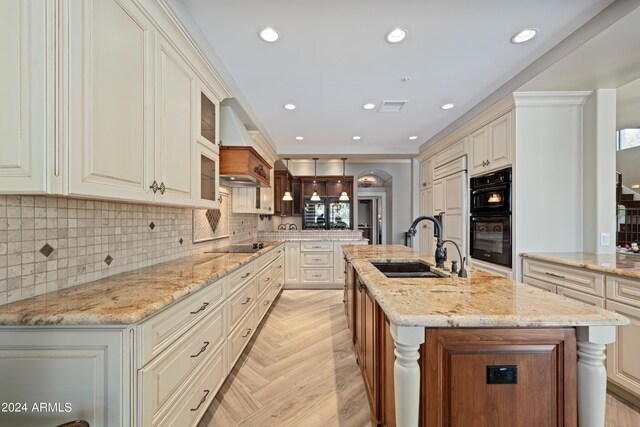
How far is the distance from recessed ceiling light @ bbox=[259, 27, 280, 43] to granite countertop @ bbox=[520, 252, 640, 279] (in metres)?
2.84

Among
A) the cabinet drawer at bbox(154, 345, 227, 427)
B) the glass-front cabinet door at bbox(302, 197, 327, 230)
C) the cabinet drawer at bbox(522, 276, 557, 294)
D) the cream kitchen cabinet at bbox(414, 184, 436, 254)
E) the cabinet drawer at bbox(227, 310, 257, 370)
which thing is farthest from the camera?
the glass-front cabinet door at bbox(302, 197, 327, 230)

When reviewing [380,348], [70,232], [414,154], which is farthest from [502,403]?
[414,154]

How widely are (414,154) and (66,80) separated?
16.7ft

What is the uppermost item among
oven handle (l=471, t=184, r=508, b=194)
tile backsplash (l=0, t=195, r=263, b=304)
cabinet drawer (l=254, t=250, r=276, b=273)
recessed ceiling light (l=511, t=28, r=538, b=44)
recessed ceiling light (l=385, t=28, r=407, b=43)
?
recessed ceiling light (l=511, t=28, r=538, b=44)

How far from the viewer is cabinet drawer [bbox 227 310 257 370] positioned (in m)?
2.04

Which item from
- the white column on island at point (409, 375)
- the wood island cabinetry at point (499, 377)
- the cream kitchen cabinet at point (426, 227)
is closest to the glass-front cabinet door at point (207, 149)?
the white column on island at point (409, 375)

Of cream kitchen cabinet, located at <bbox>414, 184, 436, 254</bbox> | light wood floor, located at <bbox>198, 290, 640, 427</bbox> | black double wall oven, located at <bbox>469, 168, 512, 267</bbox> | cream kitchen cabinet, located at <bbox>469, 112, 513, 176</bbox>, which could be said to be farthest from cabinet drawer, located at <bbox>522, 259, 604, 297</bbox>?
cream kitchen cabinet, located at <bbox>414, 184, 436, 254</bbox>

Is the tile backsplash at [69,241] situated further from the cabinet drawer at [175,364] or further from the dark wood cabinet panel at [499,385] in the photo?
the dark wood cabinet panel at [499,385]

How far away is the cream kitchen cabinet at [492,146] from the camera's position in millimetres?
2848

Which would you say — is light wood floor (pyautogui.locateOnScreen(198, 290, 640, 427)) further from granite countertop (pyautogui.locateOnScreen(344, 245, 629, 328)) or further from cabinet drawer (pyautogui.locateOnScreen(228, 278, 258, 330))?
granite countertop (pyautogui.locateOnScreen(344, 245, 629, 328))

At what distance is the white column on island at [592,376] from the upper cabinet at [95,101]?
6.42 ft

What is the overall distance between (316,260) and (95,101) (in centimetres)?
407

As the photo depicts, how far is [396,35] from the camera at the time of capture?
197 centimetres

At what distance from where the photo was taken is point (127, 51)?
4.23 ft
